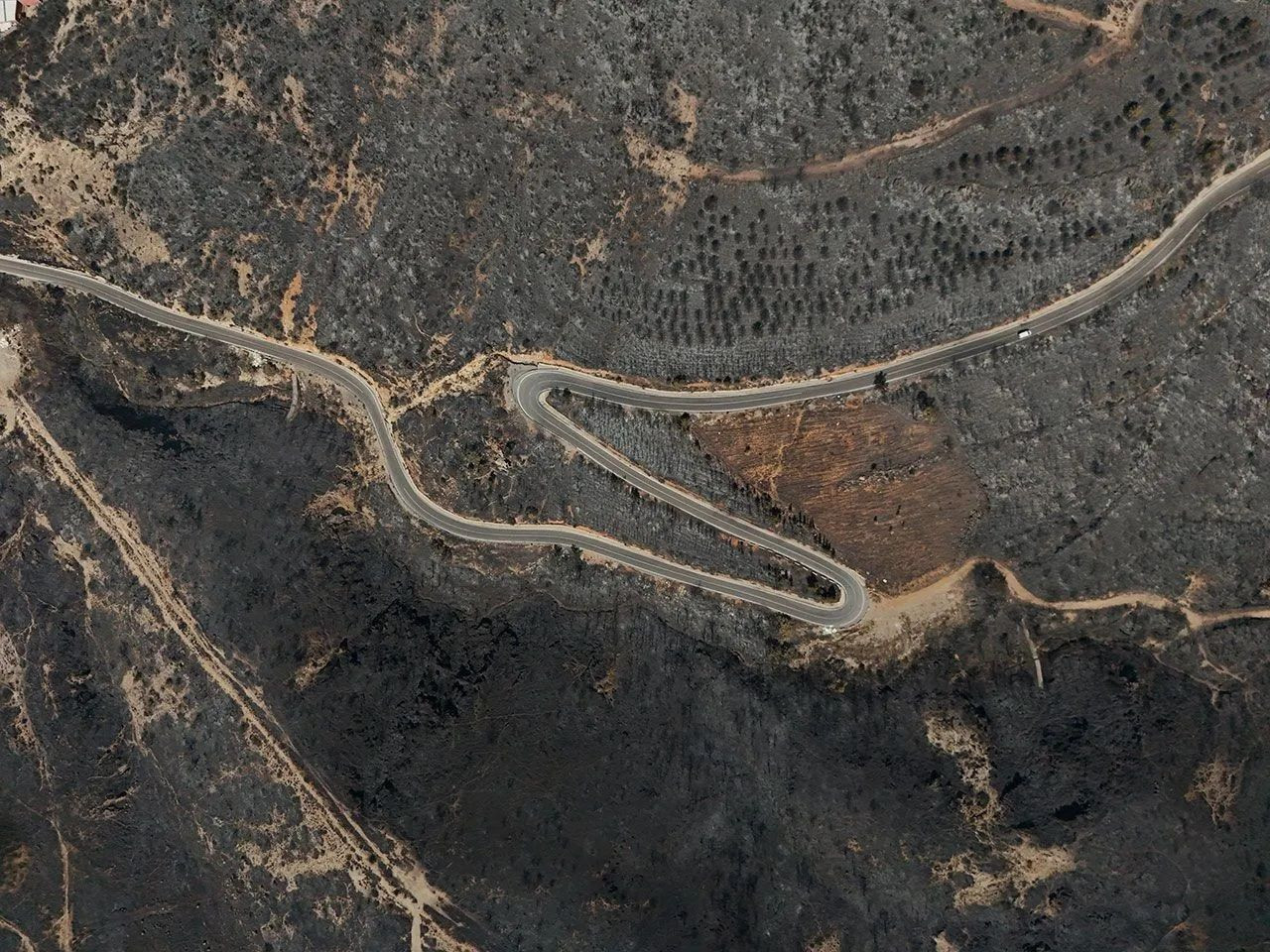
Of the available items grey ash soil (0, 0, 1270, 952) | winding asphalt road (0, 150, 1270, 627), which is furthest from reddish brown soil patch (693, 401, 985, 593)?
grey ash soil (0, 0, 1270, 952)

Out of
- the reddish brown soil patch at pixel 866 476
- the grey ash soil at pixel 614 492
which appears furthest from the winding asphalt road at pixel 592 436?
the reddish brown soil patch at pixel 866 476

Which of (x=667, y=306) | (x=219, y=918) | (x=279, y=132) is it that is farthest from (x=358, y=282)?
(x=219, y=918)

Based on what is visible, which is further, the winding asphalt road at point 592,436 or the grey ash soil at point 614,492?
the winding asphalt road at point 592,436

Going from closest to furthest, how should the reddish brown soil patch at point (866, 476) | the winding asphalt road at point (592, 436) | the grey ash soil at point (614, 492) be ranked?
the grey ash soil at point (614, 492) < the reddish brown soil patch at point (866, 476) < the winding asphalt road at point (592, 436)

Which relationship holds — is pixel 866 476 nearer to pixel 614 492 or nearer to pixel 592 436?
pixel 614 492

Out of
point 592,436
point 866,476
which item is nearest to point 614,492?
point 592,436

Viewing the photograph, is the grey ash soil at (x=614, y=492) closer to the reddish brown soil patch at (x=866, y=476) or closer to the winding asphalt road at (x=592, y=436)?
the winding asphalt road at (x=592, y=436)

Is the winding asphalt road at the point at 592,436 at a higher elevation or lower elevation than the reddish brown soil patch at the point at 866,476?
lower

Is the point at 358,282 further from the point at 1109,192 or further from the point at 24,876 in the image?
the point at 1109,192
